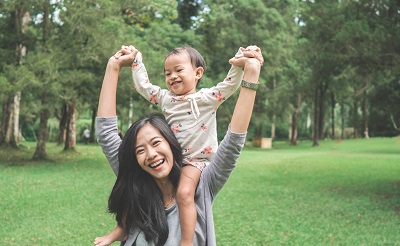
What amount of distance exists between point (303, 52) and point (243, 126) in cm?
1356

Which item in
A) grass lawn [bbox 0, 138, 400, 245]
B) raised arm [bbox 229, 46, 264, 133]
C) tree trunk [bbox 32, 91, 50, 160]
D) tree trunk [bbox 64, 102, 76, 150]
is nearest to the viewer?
raised arm [bbox 229, 46, 264, 133]

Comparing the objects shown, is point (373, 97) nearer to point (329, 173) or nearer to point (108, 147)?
point (329, 173)

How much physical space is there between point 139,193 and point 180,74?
66cm

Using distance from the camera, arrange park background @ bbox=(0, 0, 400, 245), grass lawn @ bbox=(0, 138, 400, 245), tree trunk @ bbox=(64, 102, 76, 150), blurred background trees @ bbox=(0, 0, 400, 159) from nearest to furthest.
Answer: grass lawn @ bbox=(0, 138, 400, 245) < park background @ bbox=(0, 0, 400, 245) < blurred background trees @ bbox=(0, 0, 400, 159) < tree trunk @ bbox=(64, 102, 76, 150)

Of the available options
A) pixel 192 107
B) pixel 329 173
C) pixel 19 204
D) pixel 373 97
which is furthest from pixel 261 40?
pixel 192 107

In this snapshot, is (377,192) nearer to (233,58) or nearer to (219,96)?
(219,96)

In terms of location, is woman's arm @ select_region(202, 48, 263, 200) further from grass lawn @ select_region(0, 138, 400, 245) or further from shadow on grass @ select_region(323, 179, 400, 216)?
shadow on grass @ select_region(323, 179, 400, 216)

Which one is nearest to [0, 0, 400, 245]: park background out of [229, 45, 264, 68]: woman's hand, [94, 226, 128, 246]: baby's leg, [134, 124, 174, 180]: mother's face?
[94, 226, 128, 246]: baby's leg

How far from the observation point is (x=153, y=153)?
1950mm

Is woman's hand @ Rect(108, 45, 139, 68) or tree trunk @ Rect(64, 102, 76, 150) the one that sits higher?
woman's hand @ Rect(108, 45, 139, 68)

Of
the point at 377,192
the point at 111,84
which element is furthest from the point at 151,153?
the point at 377,192

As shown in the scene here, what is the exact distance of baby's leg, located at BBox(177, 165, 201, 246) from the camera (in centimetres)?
198

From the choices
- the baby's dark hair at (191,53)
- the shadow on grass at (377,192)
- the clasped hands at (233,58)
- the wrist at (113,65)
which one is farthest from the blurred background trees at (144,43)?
the wrist at (113,65)

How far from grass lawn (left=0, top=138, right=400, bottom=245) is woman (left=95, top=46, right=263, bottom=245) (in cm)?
487
